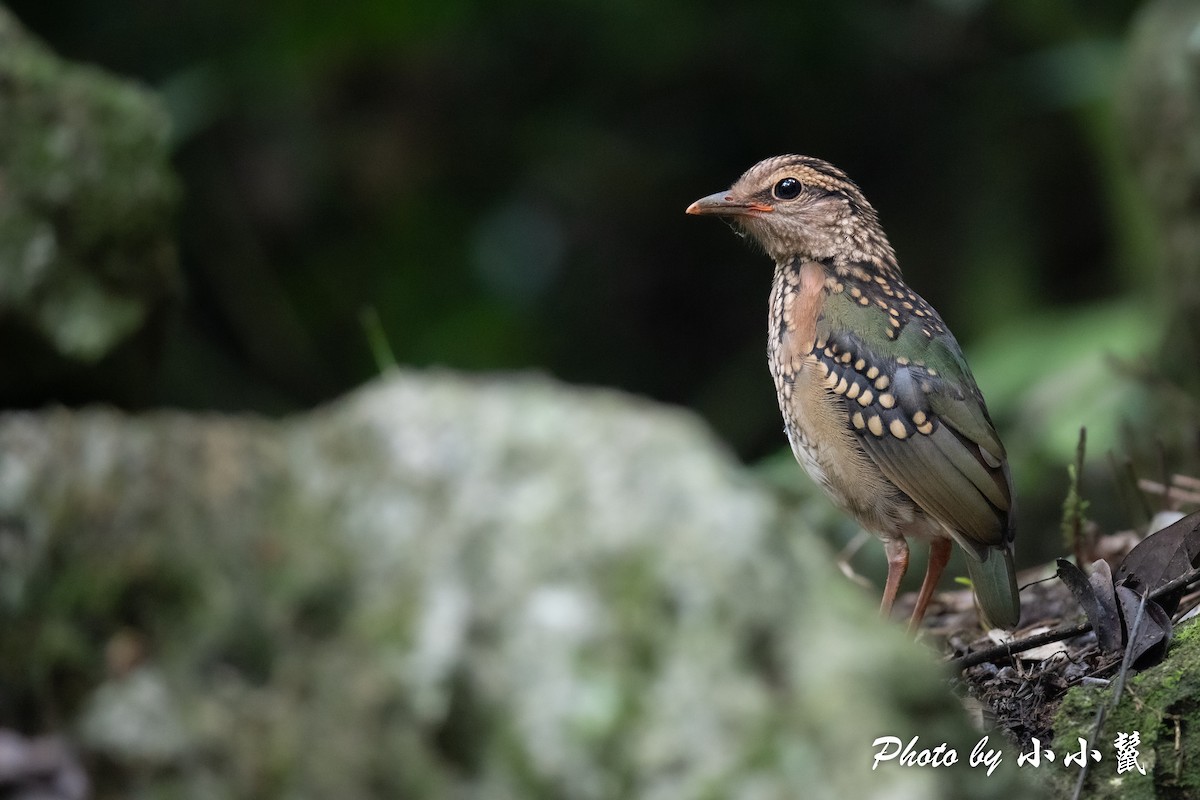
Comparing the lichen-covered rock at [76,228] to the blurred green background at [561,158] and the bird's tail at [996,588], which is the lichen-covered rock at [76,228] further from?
the blurred green background at [561,158]

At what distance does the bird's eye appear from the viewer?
4.41 m

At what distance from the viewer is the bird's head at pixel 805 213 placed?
4359 mm

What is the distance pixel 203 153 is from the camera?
885 cm

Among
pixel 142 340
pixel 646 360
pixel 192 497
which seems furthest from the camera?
pixel 646 360

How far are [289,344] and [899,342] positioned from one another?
555 centimetres

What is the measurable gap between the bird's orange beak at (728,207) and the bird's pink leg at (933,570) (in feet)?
4.04

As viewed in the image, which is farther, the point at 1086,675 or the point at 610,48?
the point at 610,48

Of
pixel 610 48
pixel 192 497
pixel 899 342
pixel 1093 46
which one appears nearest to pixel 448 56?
pixel 610 48

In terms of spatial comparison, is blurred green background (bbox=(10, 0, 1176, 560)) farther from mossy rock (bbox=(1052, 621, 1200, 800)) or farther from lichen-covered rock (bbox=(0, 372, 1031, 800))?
lichen-covered rock (bbox=(0, 372, 1031, 800))

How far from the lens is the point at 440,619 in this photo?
68.9 inches

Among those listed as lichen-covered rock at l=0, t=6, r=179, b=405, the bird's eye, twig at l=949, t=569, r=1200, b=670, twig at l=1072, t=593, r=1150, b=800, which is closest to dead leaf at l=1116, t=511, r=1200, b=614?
twig at l=949, t=569, r=1200, b=670

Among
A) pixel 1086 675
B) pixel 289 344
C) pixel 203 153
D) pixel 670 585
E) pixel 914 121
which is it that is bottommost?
pixel 289 344

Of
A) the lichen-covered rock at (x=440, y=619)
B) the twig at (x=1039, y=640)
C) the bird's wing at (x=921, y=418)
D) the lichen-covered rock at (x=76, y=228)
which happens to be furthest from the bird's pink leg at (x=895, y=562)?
the lichen-covered rock at (x=76, y=228)

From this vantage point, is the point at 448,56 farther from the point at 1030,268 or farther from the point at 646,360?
the point at 1030,268
